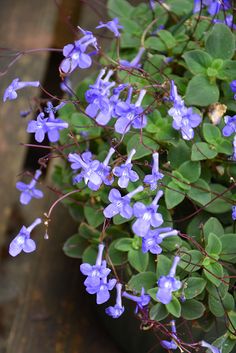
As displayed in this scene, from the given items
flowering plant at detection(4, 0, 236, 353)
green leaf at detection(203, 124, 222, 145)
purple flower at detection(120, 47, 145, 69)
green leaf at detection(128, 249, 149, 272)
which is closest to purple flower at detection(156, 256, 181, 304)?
flowering plant at detection(4, 0, 236, 353)

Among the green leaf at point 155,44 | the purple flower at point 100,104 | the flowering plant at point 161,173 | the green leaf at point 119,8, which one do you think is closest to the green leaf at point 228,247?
the flowering plant at point 161,173

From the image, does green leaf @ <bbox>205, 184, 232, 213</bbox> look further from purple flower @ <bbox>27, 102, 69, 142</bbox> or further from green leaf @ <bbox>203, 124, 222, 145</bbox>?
purple flower @ <bbox>27, 102, 69, 142</bbox>

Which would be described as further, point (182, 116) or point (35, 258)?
point (35, 258)

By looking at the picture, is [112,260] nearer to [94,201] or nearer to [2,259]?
[94,201]

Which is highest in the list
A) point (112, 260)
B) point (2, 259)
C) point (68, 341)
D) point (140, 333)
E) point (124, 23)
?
point (124, 23)

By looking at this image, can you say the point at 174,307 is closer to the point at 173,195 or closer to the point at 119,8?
the point at 173,195

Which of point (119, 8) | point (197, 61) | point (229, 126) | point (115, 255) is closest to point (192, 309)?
point (115, 255)

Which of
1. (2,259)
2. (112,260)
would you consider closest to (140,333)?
(112,260)
